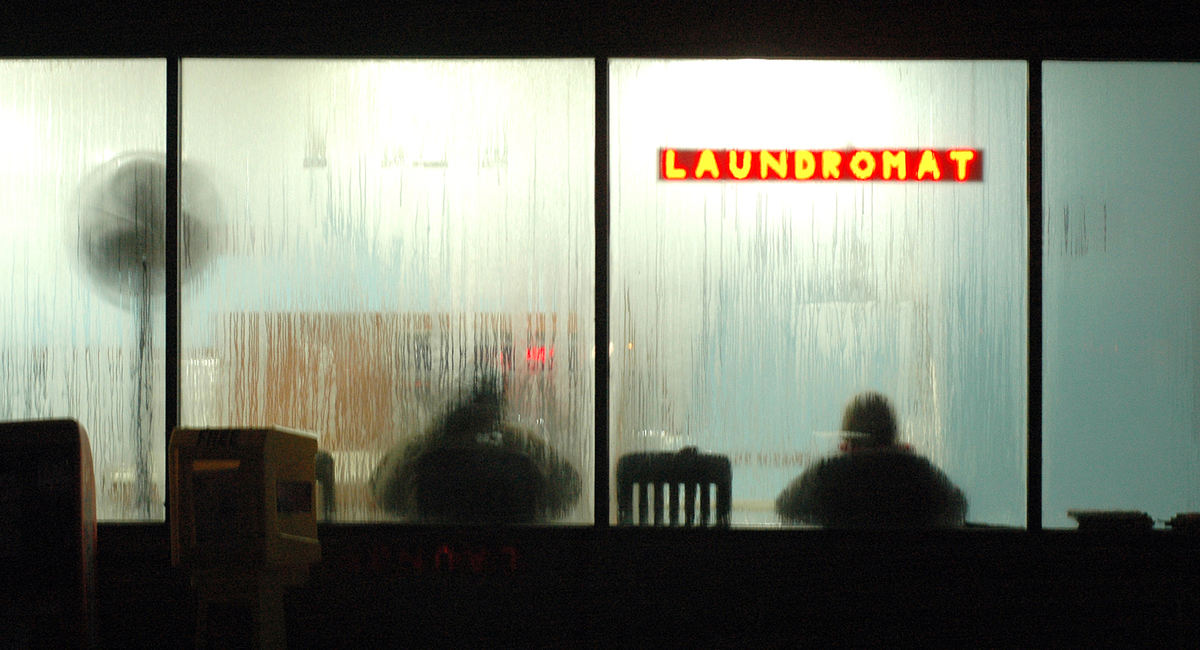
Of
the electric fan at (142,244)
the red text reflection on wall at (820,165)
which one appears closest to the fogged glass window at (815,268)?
the red text reflection on wall at (820,165)

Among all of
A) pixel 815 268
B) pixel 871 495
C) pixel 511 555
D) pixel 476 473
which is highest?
pixel 815 268

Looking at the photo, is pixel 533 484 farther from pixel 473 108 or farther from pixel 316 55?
pixel 316 55

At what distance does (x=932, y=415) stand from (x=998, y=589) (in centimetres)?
96

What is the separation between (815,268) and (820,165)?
55cm

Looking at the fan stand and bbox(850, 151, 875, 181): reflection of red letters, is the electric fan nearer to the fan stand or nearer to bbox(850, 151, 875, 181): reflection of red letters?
the fan stand

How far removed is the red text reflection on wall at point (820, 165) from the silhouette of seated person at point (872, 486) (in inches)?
47.0

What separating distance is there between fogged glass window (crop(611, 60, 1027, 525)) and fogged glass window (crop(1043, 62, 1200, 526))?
0.64 feet

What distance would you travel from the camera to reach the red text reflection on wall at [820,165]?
526 cm

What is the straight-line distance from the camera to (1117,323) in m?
5.23

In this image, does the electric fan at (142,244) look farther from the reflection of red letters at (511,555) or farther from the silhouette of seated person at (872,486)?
the silhouette of seated person at (872,486)

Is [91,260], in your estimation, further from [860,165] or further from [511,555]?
[860,165]

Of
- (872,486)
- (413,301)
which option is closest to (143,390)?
(413,301)

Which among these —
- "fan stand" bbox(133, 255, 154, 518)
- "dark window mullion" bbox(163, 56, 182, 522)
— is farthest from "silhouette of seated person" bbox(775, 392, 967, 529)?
"fan stand" bbox(133, 255, 154, 518)

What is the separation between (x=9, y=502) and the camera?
4.25m
